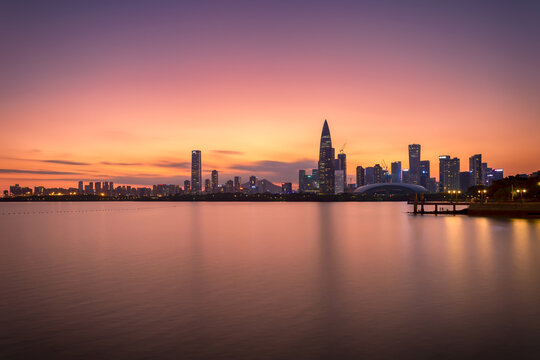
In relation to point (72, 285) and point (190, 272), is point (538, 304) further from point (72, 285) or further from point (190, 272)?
point (72, 285)

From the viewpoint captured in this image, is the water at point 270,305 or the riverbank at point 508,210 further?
the riverbank at point 508,210

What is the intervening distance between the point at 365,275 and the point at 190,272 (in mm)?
11883

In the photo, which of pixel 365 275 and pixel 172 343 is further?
pixel 365 275

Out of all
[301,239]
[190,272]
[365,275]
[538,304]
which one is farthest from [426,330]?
[301,239]

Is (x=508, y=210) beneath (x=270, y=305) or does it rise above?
above

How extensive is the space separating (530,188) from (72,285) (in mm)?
125545

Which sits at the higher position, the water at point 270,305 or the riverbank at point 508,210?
the riverbank at point 508,210

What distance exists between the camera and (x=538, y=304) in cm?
1936

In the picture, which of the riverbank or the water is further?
the riverbank

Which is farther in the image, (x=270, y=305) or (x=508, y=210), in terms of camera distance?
(x=508, y=210)

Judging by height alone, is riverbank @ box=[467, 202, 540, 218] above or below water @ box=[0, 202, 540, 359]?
above

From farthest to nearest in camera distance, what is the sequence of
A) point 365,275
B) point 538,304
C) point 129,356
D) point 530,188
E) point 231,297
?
point 530,188
point 365,275
point 231,297
point 538,304
point 129,356

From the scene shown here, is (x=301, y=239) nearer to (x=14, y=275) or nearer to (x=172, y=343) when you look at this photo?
(x=14, y=275)

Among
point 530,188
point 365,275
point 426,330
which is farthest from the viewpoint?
point 530,188
